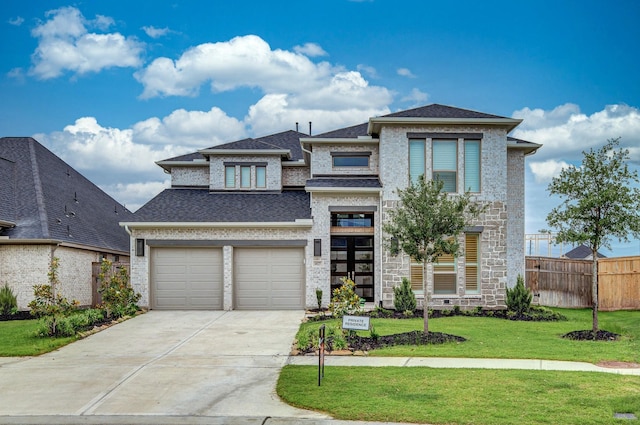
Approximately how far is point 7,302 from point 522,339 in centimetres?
1737

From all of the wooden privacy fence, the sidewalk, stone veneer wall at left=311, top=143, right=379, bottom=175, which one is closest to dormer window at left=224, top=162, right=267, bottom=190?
stone veneer wall at left=311, top=143, right=379, bottom=175

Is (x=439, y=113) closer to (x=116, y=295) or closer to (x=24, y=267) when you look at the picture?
(x=116, y=295)

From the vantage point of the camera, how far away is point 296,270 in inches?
925

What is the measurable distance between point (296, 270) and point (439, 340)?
903cm

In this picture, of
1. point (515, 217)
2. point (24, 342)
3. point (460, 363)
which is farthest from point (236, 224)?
point (460, 363)

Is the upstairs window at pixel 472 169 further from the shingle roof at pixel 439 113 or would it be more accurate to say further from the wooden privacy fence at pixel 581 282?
the wooden privacy fence at pixel 581 282

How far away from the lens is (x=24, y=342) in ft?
52.3

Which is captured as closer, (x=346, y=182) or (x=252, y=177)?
(x=346, y=182)

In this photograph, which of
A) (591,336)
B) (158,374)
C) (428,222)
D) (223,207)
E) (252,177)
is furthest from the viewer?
(252,177)

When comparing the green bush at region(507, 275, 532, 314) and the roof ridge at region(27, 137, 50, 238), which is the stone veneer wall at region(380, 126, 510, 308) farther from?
the roof ridge at region(27, 137, 50, 238)

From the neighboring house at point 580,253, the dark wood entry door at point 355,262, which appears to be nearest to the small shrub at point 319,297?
the dark wood entry door at point 355,262

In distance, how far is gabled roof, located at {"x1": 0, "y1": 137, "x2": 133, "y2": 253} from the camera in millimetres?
23453

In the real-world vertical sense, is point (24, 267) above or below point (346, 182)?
below

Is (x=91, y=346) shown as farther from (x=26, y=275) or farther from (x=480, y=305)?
(x=480, y=305)
